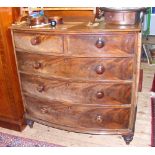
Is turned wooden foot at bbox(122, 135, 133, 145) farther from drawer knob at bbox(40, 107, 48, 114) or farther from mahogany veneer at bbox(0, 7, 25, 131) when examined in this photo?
mahogany veneer at bbox(0, 7, 25, 131)

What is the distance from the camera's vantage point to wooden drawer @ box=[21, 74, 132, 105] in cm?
176

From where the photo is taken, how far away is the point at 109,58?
5.41 feet

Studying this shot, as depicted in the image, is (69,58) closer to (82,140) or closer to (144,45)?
(82,140)

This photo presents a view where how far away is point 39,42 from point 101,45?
0.44 m

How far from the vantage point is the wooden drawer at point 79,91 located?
69.4 inches

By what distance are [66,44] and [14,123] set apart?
966mm

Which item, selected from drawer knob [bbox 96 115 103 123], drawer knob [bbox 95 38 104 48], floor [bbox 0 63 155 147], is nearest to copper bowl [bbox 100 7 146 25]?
drawer knob [bbox 95 38 104 48]

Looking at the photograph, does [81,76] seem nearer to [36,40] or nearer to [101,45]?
[101,45]

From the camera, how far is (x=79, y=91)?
1.82 meters

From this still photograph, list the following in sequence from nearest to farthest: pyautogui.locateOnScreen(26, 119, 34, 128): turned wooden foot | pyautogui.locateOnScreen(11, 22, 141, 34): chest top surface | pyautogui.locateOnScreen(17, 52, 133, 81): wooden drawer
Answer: pyautogui.locateOnScreen(11, 22, 141, 34): chest top surface < pyautogui.locateOnScreen(17, 52, 133, 81): wooden drawer < pyautogui.locateOnScreen(26, 119, 34, 128): turned wooden foot

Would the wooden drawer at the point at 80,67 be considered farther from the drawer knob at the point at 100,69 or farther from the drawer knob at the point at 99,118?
the drawer knob at the point at 99,118

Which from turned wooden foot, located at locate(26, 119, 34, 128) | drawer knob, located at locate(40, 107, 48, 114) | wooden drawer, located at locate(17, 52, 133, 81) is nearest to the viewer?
wooden drawer, located at locate(17, 52, 133, 81)

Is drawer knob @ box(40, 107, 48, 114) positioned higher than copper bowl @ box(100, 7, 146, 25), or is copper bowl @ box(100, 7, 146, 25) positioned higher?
copper bowl @ box(100, 7, 146, 25)

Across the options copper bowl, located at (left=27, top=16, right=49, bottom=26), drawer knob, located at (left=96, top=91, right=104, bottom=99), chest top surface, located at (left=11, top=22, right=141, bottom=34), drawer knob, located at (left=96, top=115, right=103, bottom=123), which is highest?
copper bowl, located at (left=27, top=16, right=49, bottom=26)
